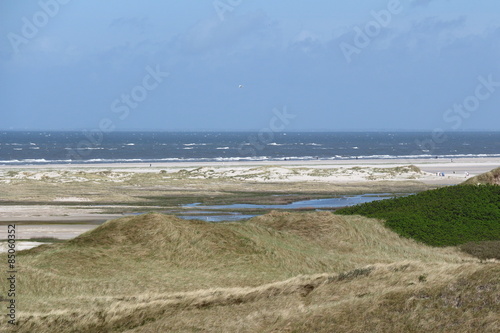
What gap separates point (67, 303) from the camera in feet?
48.4

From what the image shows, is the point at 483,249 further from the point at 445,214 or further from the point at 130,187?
the point at 130,187

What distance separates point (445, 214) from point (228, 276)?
40.9ft

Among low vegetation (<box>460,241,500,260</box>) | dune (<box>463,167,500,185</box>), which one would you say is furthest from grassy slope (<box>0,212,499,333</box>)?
dune (<box>463,167,500,185</box>)

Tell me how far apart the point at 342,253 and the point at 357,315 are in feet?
31.1

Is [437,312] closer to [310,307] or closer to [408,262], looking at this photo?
[310,307]

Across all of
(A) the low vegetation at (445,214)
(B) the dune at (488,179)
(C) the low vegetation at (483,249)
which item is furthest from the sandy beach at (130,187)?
(B) the dune at (488,179)

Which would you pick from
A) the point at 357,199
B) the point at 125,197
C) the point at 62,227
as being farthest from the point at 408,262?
the point at 125,197

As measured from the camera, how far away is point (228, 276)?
17828 millimetres

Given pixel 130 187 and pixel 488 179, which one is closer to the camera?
pixel 488 179

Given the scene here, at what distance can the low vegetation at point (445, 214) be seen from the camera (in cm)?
2505

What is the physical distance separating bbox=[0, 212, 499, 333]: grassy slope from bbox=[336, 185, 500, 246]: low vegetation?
3.80 ft

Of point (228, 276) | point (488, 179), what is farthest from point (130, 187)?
point (228, 276)

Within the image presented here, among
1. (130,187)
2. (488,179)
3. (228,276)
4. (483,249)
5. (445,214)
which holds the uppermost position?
(488,179)

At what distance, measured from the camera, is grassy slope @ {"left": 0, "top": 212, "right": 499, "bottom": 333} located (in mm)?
13250
